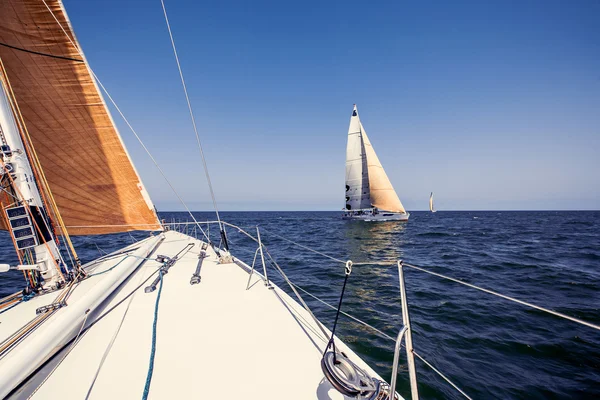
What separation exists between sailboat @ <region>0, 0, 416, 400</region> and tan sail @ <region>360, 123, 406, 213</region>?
28.2 meters

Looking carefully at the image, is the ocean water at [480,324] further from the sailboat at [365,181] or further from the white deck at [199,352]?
the sailboat at [365,181]

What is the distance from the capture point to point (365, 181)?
32188mm

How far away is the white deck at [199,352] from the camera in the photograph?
1.58 meters

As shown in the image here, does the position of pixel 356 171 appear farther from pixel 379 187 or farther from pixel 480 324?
pixel 480 324

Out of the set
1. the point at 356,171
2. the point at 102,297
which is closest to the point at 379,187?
the point at 356,171

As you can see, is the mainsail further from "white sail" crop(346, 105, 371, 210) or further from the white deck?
the white deck

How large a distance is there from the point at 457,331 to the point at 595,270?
8101mm

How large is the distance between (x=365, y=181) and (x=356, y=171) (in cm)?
184

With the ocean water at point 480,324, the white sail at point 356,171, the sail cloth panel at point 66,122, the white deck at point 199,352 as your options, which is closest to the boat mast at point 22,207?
the white deck at point 199,352

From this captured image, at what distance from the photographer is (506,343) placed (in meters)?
3.95

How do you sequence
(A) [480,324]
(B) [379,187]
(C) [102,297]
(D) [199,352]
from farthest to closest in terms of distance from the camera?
(B) [379,187], (A) [480,324], (C) [102,297], (D) [199,352]

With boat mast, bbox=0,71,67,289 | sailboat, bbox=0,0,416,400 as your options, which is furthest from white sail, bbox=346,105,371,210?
boat mast, bbox=0,71,67,289

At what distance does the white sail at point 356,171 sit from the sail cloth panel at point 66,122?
91.2 feet

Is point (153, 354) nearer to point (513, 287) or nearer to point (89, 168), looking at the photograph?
point (89, 168)
